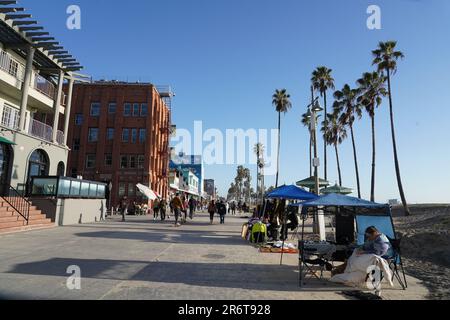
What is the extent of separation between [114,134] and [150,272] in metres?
39.7

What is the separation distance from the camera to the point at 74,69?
26125 mm

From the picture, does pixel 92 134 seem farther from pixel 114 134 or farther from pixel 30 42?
pixel 30 42

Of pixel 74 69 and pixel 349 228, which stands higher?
pixel 74 69

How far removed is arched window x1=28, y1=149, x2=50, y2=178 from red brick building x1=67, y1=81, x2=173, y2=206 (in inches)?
788

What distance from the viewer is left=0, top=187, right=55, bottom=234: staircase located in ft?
47.4

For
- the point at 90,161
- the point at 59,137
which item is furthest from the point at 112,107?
the point at 59,137

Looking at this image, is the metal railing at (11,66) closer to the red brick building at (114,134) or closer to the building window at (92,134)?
the red brick building at (114,134)

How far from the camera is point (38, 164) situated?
22734 mm

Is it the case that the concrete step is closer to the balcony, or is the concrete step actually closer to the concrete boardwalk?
the concrete boardwalk
